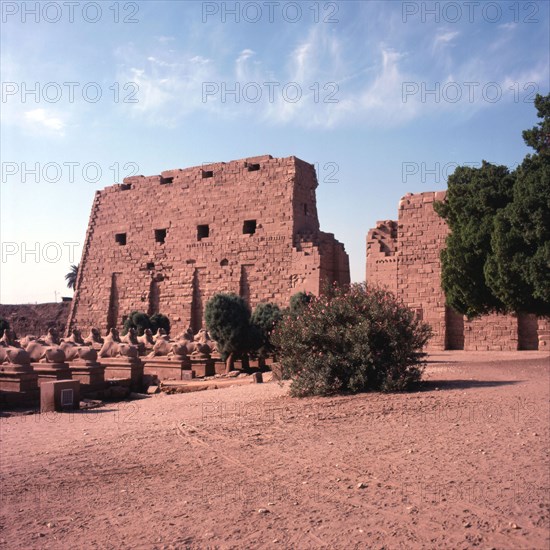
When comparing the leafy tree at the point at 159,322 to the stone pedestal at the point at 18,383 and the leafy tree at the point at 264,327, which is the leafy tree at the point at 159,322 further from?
the stone pedestal at the point at 18,383

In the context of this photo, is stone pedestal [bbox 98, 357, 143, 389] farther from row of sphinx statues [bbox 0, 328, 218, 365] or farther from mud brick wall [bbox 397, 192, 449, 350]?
mud brick wall [bbox 397, 192, 449, 350]

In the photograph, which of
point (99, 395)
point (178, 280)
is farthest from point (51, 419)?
point (178, 280)

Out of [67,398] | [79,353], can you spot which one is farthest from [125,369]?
[67,398]

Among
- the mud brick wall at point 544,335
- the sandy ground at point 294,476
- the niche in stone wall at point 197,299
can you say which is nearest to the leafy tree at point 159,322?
the niche in stone wall at point 197,299

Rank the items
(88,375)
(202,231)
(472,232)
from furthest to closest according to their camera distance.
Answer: (202,231) → (472,232) → (88,375)

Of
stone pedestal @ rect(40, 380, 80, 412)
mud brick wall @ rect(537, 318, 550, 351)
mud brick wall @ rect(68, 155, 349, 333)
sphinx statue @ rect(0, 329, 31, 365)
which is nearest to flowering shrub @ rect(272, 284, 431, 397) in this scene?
stone pedestal @ rect(40, 380, 80, 412)

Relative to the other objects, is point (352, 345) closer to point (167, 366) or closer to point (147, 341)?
point (167, 366)

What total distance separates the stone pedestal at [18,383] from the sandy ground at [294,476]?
213 centimetres

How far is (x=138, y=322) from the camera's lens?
2467cm

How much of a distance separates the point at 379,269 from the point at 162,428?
548 inches

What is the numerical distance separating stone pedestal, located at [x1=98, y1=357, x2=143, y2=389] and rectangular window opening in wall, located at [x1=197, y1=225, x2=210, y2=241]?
11.4 metres

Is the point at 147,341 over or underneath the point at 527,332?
underneath

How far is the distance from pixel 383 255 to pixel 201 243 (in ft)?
25.1

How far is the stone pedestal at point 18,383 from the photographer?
11.1 m
